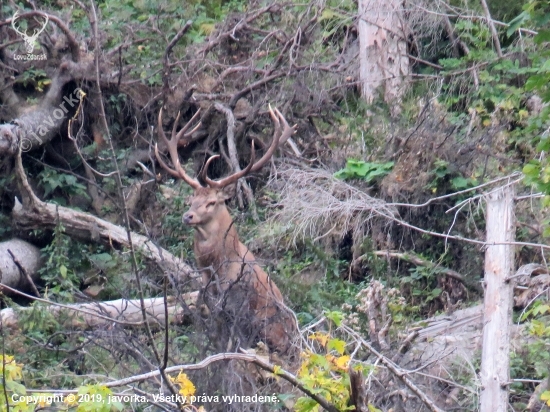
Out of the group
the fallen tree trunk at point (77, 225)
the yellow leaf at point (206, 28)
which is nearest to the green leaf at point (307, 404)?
the fallen tree trunk at point (77, 225)

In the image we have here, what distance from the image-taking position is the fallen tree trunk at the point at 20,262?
9727mm

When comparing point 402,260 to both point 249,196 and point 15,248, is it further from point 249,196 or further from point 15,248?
point 15,248

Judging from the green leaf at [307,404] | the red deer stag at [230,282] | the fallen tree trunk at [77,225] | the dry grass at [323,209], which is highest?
the dry grass at [323,209]

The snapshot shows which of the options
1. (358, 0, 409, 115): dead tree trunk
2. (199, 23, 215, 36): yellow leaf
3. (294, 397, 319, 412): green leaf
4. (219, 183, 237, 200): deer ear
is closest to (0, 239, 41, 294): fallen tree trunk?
(219, 183, 237, 200): deer ear

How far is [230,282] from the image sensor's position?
804 centimetres

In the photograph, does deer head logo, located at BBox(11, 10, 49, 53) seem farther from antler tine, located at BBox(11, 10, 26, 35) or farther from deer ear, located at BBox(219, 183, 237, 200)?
deer ear, located at BBox(219, 183, 237, 200)

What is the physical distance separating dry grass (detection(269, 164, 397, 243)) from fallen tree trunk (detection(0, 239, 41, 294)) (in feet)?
8.25

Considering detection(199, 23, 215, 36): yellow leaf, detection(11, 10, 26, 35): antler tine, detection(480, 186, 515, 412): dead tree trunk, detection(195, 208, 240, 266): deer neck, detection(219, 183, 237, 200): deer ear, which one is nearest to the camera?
detection(480, 186, 515, 412): dead tree trunk

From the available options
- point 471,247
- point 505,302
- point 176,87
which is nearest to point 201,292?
point 505,302

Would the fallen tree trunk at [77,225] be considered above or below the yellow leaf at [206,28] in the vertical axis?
below

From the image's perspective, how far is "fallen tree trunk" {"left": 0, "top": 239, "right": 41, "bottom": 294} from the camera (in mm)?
9727

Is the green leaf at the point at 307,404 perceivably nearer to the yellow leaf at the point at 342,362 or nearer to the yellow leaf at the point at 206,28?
the yellow leaf at the point at 342,362

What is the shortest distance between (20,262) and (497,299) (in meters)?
5.25

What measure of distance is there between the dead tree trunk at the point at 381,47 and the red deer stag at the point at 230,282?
307cm
